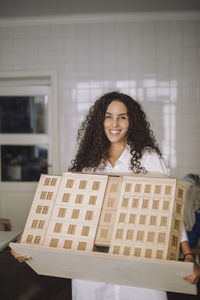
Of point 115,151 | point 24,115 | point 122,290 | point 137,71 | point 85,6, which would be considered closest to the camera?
point 122,290

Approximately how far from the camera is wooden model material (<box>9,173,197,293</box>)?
82 centimetres

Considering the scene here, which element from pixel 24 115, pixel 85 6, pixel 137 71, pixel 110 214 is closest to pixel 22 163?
pixel 24 115

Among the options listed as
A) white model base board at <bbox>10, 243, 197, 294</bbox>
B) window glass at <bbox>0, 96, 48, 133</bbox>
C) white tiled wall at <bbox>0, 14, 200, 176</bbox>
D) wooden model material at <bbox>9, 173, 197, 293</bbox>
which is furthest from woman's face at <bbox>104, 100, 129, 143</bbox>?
window glass at <bbox>0, 96, 48, 133</bbox>

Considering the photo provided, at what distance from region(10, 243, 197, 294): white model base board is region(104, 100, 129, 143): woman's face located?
1.79 feet

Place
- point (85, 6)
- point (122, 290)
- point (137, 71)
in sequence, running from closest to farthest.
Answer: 1. point (122, 290)
2. point (85, 6)
3. point (137, 71)

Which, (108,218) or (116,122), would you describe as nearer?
(108,218)

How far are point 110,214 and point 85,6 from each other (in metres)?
2.62

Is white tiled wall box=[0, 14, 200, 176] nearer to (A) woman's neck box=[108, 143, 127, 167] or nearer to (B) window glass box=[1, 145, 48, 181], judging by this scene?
(B) window glass box=[1, 145, 48, 181]

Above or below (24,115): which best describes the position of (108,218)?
below

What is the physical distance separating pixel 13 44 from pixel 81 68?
0.81 metres

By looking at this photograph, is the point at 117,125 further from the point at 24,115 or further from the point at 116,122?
the point at 24,115

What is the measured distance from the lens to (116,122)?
1.23 m

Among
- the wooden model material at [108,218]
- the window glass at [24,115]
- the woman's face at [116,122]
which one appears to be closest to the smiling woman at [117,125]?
the woman's face at [116,122]

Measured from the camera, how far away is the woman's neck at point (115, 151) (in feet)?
4.29
